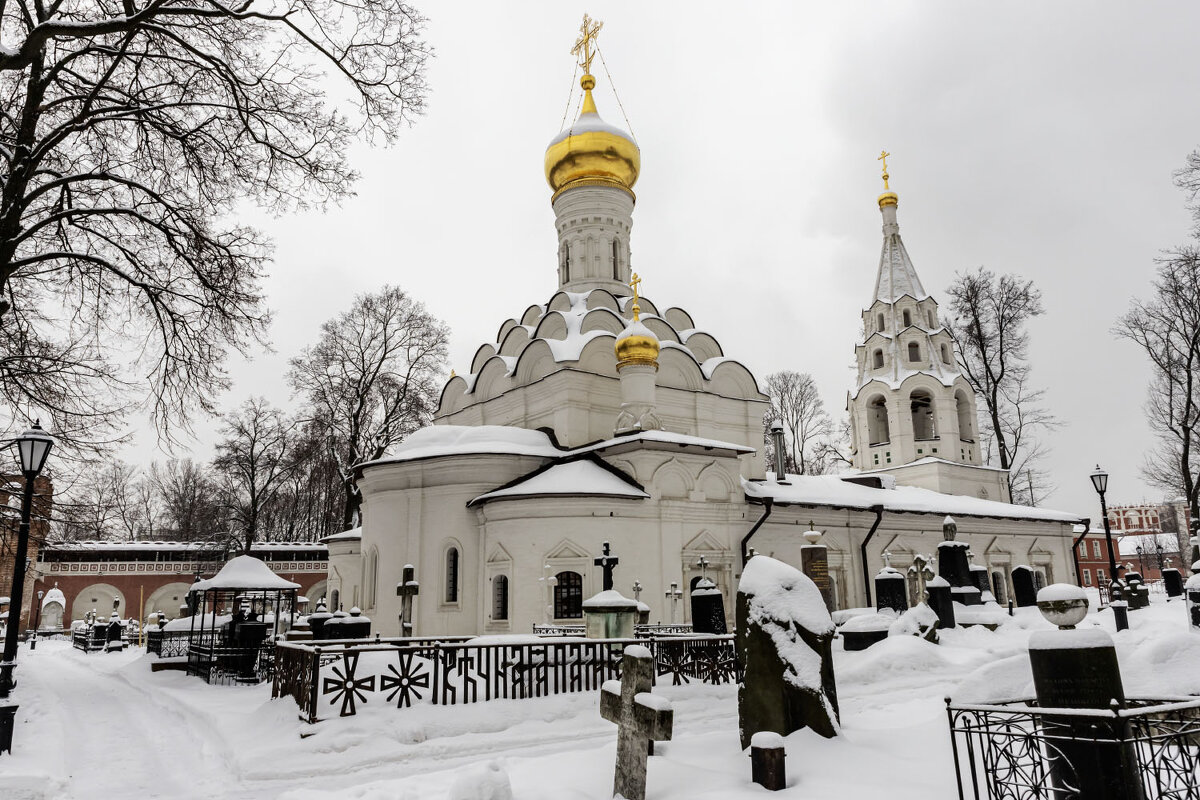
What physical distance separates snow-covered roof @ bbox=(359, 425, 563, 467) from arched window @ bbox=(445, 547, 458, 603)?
7.66 ft

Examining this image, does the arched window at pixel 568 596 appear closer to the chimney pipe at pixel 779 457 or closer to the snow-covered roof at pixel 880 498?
the snow-covered roof at pixel 880 498

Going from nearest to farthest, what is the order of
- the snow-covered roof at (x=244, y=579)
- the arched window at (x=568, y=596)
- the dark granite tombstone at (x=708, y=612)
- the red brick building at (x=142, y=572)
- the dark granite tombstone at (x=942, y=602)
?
the dark granite tombstone at (x=708, y=612), the dark granite tombstone at (x=942, y=602), the arched window at (x=568, y=596), the snow-covered roof at (x=244, y=579), the red brick building at (x=142, y=572)

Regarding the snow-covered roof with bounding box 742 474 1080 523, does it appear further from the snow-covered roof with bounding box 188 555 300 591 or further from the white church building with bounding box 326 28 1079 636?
the snow-covered roof with bounding box 188 555 300 591

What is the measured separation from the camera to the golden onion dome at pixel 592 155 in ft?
81.6

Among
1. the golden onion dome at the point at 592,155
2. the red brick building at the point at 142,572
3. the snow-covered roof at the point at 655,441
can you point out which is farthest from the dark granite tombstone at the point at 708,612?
the red brick building at the point at 142,572

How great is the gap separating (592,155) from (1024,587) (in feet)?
61.7

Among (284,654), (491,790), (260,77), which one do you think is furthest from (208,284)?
(491,790)

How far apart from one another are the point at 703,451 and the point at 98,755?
13.3m

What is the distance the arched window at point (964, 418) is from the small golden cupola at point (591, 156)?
14909mm

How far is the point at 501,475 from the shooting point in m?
A: 18.4

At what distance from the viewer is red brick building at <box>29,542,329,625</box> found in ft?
111

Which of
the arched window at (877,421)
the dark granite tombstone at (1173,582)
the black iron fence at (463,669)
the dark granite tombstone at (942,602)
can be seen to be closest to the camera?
the black iron fence at (463,669)

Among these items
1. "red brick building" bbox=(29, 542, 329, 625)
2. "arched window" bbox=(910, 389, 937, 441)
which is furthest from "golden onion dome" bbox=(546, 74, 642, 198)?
"red brick building" bbox=(29, 542, 329, 625)

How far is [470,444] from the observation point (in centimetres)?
1856
